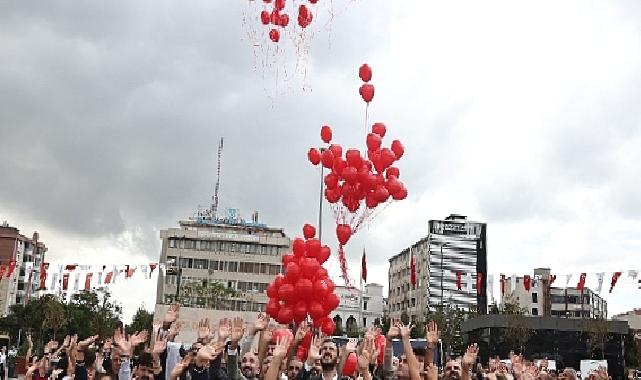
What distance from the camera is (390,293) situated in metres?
112

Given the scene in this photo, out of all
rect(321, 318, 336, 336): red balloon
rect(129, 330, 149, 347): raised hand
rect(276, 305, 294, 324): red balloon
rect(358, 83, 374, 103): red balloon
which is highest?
rect(358, 83, 374, 103): red balloon

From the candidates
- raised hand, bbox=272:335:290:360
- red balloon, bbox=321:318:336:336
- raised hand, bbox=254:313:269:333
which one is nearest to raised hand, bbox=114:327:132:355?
raised hand, bbox=272:335:290:360

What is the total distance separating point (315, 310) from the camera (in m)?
14.5

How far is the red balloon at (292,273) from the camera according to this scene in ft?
48.5

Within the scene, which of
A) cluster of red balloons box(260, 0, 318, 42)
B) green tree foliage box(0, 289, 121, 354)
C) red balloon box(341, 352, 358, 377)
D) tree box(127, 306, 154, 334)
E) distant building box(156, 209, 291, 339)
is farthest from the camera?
distant building box(156, 209, 291, 339)

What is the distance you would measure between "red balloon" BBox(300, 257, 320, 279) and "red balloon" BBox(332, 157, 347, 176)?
2.26 m

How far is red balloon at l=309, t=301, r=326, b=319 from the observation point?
1452cm

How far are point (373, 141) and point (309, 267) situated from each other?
3463 millimetres

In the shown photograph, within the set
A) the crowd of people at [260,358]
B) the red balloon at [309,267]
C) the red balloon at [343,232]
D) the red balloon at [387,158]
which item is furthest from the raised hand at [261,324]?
the red balloon at [343,232]

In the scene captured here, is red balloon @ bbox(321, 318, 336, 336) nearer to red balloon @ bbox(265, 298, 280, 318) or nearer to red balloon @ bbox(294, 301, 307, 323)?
red balloon @ bbox(294, 301, 307, 323)

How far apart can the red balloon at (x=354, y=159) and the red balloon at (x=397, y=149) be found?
0.93 metres

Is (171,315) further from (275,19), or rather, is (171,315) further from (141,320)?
(141,320)

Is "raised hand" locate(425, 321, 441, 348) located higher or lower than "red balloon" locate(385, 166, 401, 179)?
lower

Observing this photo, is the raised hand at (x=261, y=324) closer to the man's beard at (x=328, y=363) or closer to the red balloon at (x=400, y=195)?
the man's beard at (x=328, y=363)
